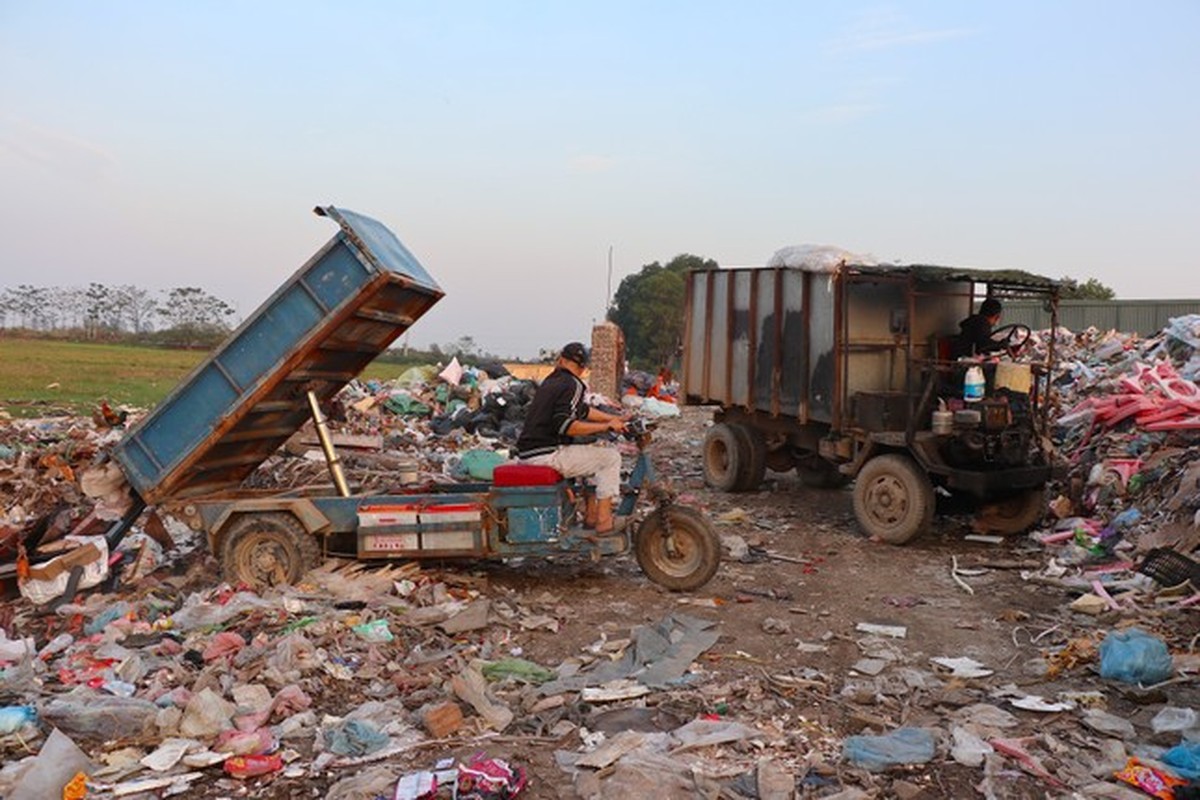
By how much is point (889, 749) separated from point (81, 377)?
106 feet

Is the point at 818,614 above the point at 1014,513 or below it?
below

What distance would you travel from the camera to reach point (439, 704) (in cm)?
487

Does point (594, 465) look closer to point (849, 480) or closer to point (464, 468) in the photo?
point (464, 468)

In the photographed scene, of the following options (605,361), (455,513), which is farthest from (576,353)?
(605,361)

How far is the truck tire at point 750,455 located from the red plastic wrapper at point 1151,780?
24.5 feet

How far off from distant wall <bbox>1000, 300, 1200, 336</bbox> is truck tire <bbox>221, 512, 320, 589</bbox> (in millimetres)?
19898

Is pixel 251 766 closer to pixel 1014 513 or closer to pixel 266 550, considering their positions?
pixel 266 550

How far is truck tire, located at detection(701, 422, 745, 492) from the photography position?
11.5 m

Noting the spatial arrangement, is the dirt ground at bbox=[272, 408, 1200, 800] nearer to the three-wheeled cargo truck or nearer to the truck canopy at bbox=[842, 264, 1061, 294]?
the three-wheeled cargo truck

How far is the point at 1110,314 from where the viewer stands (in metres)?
24.7

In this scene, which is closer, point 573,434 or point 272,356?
point 272,356

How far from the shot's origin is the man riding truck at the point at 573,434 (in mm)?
6727

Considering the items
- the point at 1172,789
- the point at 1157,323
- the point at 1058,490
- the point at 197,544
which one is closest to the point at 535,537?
the point at 197,544

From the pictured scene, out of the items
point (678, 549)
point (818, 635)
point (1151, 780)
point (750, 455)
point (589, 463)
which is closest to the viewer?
point (1151, 780)
